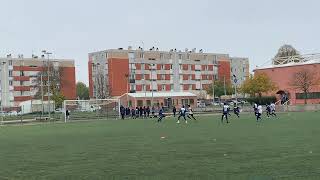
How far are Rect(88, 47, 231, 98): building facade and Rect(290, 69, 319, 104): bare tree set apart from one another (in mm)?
40032

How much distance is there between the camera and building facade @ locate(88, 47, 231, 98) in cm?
12369

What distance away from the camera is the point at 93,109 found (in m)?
77.2

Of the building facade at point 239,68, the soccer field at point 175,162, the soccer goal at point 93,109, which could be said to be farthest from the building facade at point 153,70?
the soccer field at point 175,162

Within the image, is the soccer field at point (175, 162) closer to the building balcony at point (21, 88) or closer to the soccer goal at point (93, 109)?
the soccer goal at point (93, 109)

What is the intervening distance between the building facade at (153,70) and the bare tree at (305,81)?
4003 centimetres

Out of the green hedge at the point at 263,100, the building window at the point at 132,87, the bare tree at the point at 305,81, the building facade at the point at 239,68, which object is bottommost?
the green hedge at the point at 263,100

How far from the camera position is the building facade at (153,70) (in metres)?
124

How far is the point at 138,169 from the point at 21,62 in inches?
4659

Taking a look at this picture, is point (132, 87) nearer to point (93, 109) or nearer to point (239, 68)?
point (239, 68)

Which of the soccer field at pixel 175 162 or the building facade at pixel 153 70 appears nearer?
the soccer field at pixel 175 162

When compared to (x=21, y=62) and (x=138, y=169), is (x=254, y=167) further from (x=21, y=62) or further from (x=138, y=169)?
(x=21, y=62)

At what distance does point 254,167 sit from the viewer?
523 inches

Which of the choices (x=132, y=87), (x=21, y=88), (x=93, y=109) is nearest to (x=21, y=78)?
(x=21, y=88)

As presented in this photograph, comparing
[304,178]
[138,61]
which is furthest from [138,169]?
[138,61]
